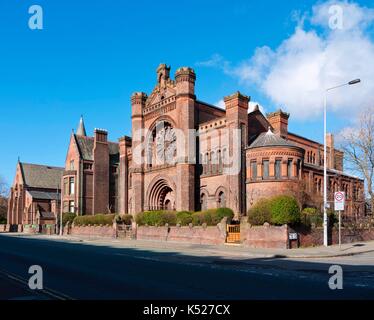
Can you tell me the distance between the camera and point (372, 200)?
3766 cm

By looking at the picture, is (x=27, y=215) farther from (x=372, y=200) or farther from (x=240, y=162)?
(x=372, y=200)

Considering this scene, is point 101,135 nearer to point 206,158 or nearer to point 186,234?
point 206,158

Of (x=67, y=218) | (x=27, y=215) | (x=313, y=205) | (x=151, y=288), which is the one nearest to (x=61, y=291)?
(x=151, y=288)

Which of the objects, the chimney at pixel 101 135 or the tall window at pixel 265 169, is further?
the chimney at pixel 101 135

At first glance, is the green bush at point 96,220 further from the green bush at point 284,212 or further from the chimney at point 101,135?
the green bush at point 284,212

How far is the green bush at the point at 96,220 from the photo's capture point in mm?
51269

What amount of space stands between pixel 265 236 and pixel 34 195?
6060 centimetres

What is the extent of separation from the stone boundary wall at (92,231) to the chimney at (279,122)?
22.6 metres

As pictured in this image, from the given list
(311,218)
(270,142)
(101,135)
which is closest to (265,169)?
(270,142)

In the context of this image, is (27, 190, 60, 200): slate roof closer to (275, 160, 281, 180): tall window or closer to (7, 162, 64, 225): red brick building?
(7, 162, 64, 225): red brick building

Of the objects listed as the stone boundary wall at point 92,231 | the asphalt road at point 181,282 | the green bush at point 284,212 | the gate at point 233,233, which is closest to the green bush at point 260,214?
the green bush at point 284,212

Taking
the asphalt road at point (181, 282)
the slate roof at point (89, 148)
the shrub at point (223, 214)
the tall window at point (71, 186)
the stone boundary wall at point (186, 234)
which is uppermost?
the slate roof at point (89, 148)

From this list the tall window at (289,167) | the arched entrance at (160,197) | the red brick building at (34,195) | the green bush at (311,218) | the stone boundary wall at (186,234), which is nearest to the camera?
the green bush at (311,218)
